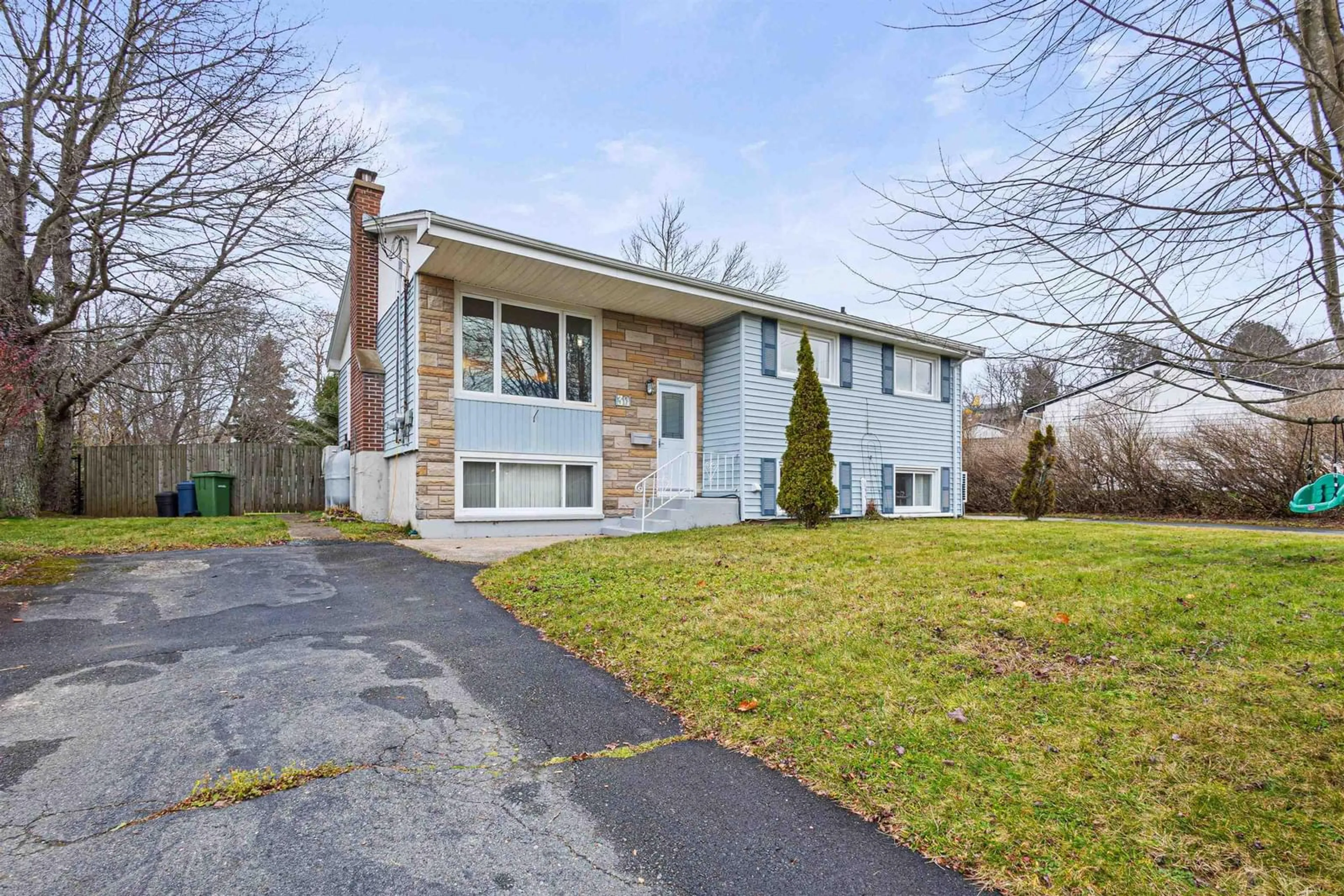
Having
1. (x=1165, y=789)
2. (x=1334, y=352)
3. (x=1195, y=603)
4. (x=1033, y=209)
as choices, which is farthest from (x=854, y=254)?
(x=1195, y=603)

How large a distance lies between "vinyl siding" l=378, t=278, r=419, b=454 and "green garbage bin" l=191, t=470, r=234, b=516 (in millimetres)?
5170

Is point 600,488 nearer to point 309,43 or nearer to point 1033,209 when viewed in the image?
point 309,43

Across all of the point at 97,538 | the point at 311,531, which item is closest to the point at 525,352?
the point at 311,531

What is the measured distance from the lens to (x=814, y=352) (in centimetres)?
1278

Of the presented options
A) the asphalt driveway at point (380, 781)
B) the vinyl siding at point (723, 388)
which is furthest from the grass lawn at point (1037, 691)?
the vinyl siding at point (723, 388)

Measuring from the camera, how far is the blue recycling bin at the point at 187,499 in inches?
538

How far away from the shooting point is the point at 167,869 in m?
1.88

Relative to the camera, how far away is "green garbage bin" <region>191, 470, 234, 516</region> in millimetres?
13594

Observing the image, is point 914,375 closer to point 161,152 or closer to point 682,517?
point 682,517

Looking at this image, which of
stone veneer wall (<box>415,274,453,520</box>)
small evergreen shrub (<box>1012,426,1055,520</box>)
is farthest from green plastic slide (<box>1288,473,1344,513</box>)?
stone veneer wall (<box>415,274,453,520</box>)

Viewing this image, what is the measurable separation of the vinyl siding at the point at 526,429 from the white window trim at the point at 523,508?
0.07 metres

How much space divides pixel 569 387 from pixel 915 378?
26.5ft

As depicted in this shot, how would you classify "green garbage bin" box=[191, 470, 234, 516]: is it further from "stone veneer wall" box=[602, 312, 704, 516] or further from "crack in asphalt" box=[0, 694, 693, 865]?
"crack in asphalt" box=[0, 694, 693, 865]

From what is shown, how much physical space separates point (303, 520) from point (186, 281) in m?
4.48
